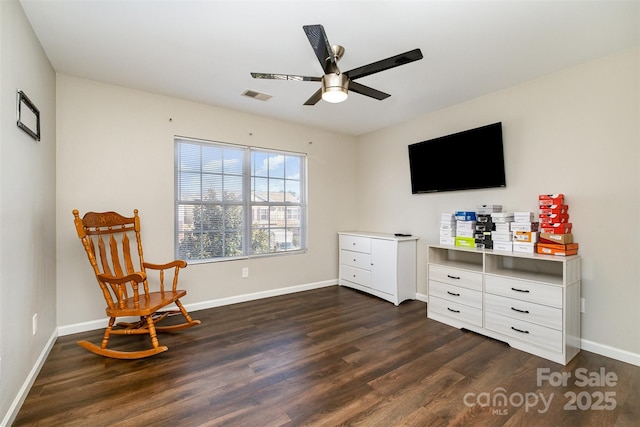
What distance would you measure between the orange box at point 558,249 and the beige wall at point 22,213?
3691 mm

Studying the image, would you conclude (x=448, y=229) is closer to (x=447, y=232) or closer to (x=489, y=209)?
(x=447, y=232)

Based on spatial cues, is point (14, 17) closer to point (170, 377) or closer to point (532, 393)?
point (170, 377)

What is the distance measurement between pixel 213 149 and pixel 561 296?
3694 mm

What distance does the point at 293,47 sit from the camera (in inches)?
88.9

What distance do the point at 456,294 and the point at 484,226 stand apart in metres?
0.73

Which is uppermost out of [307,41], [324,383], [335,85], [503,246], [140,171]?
[307,41]

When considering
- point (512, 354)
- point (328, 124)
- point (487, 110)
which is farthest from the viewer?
point (328, 124)

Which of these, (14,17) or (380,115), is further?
(380,115)

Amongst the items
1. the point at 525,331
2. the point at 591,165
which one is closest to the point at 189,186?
the point at 525,331

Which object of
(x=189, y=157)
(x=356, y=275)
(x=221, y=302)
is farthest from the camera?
(x=356, y=275)

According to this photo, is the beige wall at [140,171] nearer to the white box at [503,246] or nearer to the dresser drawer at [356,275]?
the dresser drawer at [356,275]

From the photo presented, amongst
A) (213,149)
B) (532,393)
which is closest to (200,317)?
(213,149)

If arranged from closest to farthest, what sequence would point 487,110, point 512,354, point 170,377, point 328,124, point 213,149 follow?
point 170,377 → point 512,354 → point 487,110 → point 213,149 → point 328,124

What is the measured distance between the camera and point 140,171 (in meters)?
3.12
